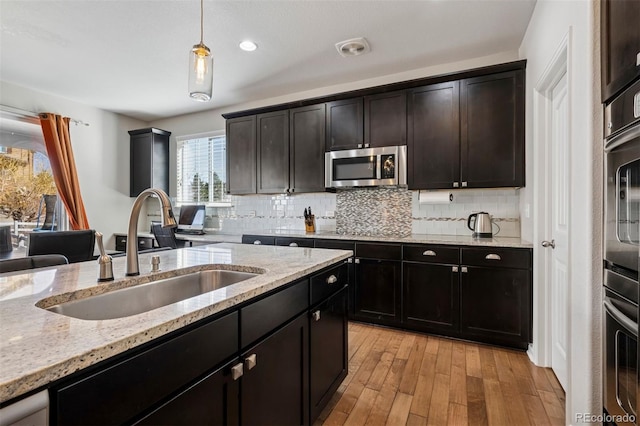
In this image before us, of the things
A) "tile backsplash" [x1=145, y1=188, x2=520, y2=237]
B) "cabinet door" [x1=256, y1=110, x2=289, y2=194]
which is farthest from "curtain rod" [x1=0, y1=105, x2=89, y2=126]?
"cabinet door" [x1=256, y1=110, x2=289, y2=194]

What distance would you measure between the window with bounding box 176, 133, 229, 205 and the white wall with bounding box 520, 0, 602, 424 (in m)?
4.12

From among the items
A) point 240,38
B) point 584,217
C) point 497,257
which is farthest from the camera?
point 240,38

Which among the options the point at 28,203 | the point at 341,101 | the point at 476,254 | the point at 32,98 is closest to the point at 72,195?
the point at 28,203

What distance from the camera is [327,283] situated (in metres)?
1.74

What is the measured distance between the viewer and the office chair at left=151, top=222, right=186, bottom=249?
4.16 meters

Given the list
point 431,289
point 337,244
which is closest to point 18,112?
point 337,244

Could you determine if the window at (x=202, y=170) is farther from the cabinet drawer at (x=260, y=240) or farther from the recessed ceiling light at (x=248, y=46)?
the recessed ceiling light at (x=248, y=46)

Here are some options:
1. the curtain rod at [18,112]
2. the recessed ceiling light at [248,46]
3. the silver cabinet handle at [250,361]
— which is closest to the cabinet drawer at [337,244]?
the recessed ceiling light at [248,46]

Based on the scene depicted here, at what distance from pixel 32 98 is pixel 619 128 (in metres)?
5.68

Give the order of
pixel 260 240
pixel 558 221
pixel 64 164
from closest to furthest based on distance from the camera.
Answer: pixel 558 221 → pixel 260 240 → pixel 64 164

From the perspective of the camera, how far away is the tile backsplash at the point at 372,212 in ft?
10.3

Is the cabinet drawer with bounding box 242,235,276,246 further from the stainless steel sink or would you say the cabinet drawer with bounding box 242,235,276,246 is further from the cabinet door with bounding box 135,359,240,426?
the cabinet door with bounding box 135,359,240,426

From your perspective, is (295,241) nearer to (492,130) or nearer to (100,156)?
(492,130)

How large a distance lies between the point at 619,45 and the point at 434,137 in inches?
75.0
